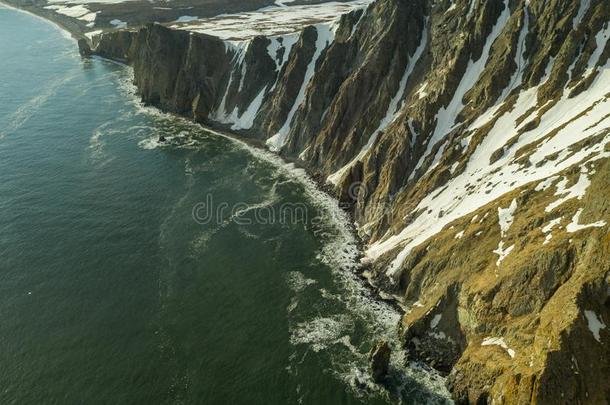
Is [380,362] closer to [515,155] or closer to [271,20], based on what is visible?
[515,155]

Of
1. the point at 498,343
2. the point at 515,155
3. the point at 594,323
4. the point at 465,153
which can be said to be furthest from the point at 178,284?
the point at 515,155

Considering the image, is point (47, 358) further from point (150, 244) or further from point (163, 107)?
point (163, 107)

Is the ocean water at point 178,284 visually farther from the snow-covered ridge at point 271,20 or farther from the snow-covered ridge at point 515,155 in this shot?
the snow-covered ridge at point 271,20

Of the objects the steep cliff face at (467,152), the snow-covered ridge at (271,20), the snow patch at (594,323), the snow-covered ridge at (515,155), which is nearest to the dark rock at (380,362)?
the steep cliff face at (467,152)

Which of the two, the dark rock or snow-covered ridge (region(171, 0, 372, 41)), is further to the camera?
snow-covered ridge (region(171, 0, 372, 41))

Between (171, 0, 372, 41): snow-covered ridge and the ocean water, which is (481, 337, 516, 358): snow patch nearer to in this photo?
the ocean water

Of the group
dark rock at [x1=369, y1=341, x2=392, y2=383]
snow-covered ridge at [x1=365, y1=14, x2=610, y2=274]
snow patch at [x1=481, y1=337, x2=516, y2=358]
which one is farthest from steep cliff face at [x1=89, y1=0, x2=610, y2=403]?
dark rock at [x1=369, y1=341, x2=392, y2=383]
